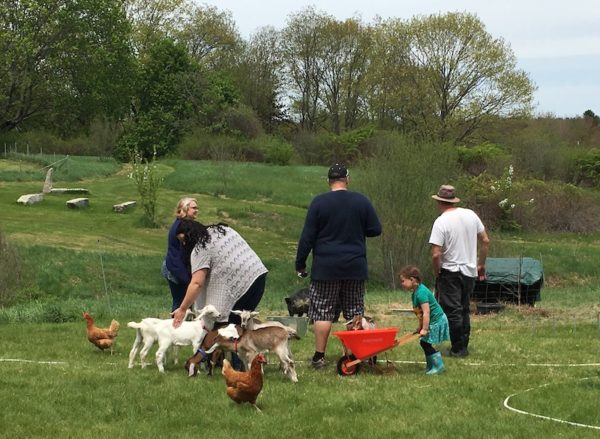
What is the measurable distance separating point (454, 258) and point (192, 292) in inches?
104

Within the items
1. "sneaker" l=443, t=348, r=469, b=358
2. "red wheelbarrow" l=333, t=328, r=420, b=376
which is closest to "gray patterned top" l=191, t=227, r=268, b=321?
"red wheelbarrow" l=333, t=328, r=420, b=376

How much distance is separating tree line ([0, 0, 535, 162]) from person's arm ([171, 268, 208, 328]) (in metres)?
26.0

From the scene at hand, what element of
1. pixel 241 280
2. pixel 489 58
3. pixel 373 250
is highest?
pixel 489 58

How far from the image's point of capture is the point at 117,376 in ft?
22.7

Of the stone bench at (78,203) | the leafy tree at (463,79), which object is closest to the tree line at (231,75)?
the leafy tree at (463,79)

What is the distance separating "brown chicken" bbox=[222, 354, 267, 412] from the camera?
5.62 metres

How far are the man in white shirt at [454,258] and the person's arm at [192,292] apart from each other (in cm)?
229

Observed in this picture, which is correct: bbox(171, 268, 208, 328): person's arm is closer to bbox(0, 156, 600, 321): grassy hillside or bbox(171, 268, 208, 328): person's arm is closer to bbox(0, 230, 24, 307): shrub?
bbox(0, 156, 600, 321): grassy hillside

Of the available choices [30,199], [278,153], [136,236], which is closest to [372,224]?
[136,236]

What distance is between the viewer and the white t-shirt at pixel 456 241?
7.83 meters

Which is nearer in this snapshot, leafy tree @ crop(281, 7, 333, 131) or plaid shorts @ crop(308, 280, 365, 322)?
plaid shorts @ crop(308, 280, 365, 322)

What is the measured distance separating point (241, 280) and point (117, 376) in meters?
1.36

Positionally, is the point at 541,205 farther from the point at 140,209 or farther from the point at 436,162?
the point at 140,209

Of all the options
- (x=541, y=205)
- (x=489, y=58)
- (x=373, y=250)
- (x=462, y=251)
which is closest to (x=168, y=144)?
(x=489, y=58)
